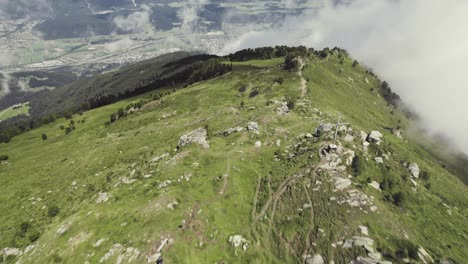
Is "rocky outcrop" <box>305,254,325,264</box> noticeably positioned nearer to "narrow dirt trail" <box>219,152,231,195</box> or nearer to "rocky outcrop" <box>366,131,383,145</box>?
"narrow dirt trail" <box>219,152,231,195</box>

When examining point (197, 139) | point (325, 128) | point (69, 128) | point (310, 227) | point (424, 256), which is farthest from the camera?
point (69, 128)

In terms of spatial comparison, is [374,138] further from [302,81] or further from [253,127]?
[302,81]

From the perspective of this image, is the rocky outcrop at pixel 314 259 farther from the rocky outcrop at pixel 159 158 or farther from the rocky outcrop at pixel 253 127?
the rocky outcrop at pixel 159 158

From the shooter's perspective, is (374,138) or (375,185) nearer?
(375,185)

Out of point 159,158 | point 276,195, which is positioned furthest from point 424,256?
point 159,158

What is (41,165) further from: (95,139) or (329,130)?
(329,130)

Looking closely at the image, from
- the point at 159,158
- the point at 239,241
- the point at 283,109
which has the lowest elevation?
the point at 159,158

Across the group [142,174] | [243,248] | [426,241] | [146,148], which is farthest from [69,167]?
[426,241]
